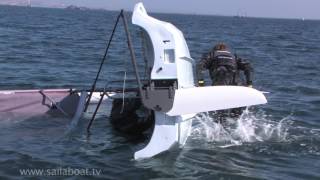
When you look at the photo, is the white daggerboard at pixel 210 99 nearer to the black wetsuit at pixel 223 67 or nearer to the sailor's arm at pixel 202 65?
the sailor's arm at pixel 202 65

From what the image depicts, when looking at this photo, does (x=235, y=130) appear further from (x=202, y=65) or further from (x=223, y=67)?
(x=202, y=65)

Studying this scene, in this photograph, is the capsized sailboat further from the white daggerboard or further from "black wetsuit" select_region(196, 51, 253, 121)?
"black wetsuit" select_region(196, 51, 253, 121)

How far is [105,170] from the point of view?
32.2 feet

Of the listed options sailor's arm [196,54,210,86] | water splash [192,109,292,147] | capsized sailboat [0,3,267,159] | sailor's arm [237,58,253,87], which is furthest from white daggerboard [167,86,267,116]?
sailor's arm [237,58,253,87]

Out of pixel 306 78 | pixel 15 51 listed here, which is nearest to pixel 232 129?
pixel 306 78

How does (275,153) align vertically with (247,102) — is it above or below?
below

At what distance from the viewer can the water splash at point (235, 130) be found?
12047 millimetres

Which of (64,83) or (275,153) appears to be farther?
(64,83)

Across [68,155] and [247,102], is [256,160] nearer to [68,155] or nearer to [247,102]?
[247,102]

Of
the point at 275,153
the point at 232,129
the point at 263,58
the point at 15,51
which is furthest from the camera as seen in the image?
the point at 263,58

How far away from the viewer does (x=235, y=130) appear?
12.5 meters

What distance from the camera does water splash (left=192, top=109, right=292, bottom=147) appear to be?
1205 cm

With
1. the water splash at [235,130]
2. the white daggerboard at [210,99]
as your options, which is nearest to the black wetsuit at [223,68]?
the water splash at [235,130]

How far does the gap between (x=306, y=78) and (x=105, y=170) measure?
601 inches
